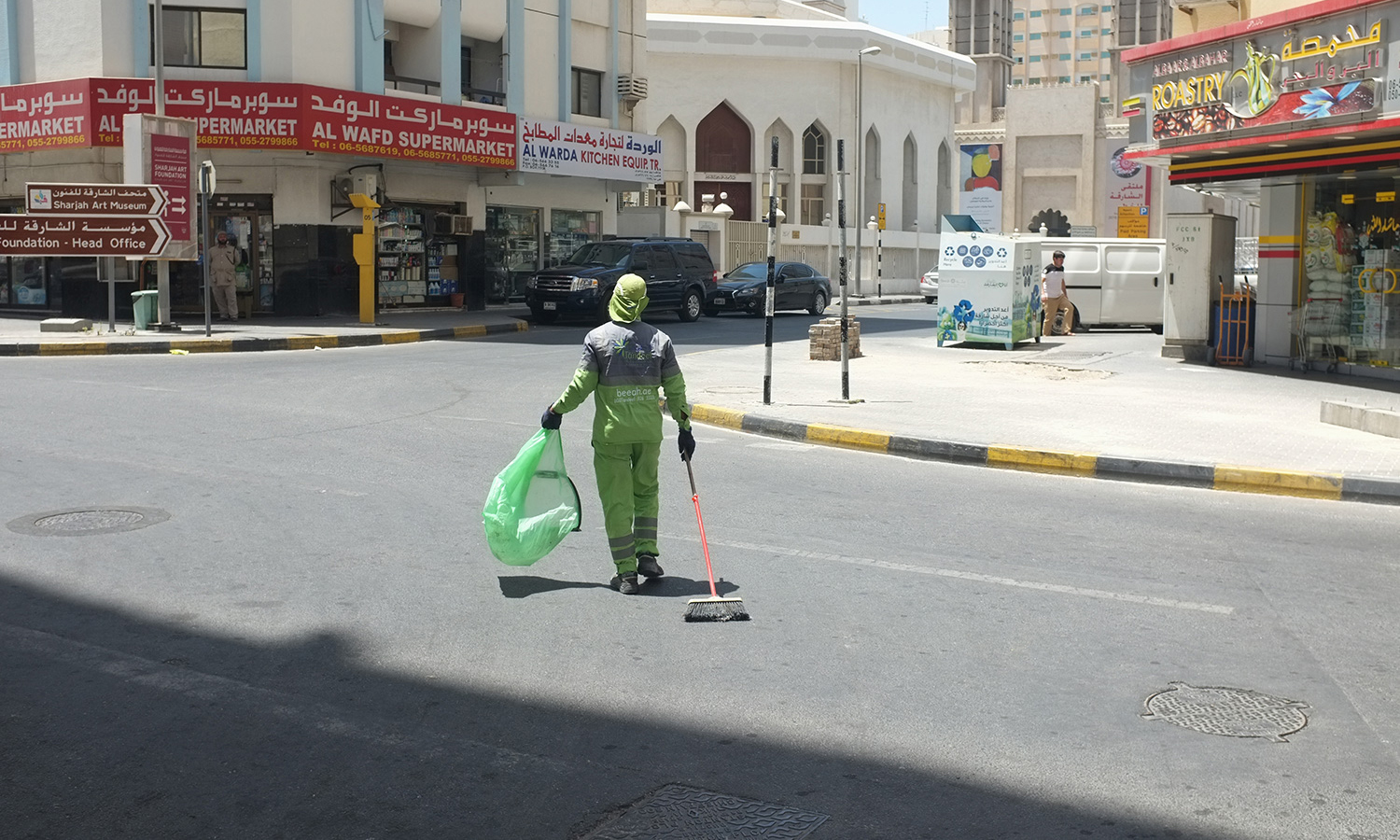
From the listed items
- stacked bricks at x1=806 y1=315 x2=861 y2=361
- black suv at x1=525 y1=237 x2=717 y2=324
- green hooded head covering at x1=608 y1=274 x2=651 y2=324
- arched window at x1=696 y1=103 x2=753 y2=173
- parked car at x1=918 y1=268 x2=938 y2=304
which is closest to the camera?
green hooded head covering at x1=608 y1=274 x2=651 y2=324

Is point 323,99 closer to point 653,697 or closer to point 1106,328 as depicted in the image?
point 1106,328

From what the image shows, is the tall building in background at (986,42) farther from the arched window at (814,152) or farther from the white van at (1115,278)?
the white van at (1115,278)

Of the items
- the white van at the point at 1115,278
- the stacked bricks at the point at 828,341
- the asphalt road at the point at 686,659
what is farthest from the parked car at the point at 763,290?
the asphalt road at the point at 686,659

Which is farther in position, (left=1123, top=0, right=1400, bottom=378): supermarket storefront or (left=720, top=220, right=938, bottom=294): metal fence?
(left=720, top=220, right=938, bottom=294): metal fence

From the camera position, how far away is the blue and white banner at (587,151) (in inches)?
1276

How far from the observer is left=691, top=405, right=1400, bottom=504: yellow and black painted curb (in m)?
10.1

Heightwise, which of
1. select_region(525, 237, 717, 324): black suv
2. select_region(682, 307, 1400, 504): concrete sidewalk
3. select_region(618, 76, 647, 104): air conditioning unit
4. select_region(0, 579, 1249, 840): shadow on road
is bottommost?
select_region(0, 579, 1249, 840): shadow on road

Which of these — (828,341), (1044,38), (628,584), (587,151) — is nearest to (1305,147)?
(828,341)

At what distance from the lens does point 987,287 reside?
22641 millimetres

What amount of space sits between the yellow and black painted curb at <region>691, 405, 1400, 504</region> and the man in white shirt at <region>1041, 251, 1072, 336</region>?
15183 mm

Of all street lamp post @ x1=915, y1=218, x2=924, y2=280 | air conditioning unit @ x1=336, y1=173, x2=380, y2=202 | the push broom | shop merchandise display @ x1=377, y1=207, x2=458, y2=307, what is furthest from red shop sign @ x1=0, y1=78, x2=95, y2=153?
street lamp post @ x1=915, y1=218, x2=924, y2=280

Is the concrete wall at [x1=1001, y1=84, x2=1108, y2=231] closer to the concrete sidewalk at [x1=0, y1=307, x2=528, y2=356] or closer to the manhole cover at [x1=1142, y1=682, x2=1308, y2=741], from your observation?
the concrete sidewalk at [x1=0, y1=307, x2=528, y2=356]

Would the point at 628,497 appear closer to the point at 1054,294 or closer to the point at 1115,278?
the point at 1054,294

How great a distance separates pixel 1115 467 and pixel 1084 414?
9.79 feet
